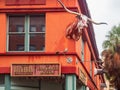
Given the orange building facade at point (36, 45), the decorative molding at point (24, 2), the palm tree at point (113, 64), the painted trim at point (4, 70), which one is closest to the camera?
the orange building facade at point (36, 45)

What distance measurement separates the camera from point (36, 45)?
32406 millimetres

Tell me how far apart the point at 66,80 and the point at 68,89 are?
1.74 feet

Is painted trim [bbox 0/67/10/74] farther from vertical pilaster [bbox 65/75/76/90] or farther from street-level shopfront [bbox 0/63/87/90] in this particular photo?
vertical pilaster [bbox 65/75/76/90]

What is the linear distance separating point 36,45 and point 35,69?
1592mm

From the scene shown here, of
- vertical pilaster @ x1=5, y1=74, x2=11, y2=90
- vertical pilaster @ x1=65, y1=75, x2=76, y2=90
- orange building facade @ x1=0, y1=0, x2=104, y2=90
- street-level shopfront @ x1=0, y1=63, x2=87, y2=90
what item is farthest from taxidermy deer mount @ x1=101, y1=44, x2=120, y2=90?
vertical pilaster @ x1=5, y1=74, x2=11, y2=90

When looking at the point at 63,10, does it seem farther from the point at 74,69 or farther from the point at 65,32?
the point at 74,69

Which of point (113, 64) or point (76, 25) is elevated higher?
point (76, 25)

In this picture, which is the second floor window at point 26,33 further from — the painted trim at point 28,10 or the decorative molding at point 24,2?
the decorative molding at point 24,2

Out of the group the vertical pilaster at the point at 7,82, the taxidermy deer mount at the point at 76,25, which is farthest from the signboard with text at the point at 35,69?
the taxidermy deer mount at the point at 76,25

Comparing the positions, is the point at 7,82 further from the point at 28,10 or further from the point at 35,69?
the point at 28,10

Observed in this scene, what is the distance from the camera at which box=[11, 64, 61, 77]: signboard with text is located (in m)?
31.3

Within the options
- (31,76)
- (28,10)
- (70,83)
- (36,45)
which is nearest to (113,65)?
(70,83)

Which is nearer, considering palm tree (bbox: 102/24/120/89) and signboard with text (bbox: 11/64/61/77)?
signboard with text (bbox: 11/64/61/77)

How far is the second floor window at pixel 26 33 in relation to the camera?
106 ft
